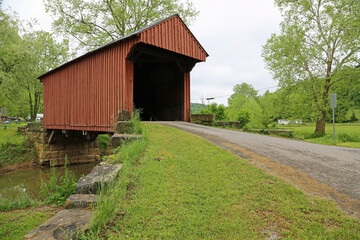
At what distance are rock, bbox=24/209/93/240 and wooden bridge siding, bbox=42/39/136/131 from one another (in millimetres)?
6113

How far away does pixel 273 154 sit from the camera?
4449mm

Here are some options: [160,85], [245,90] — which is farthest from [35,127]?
[245,90]

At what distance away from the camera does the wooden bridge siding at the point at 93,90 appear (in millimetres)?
8172

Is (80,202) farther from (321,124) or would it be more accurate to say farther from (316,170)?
(321,124)

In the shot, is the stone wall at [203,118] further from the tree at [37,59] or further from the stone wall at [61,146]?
the tree at [37,59]

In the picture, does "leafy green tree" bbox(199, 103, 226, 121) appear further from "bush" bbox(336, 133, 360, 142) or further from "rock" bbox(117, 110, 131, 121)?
"rock" bbox(117, 110, 131, 121)

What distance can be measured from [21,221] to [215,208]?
9.43 feet

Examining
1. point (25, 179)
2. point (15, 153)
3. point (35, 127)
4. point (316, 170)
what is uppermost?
point (35, 127)

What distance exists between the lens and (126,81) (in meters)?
8.05

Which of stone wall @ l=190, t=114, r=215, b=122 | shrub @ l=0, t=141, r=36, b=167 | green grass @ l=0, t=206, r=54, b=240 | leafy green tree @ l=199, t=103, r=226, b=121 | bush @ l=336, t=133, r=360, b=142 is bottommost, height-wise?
shrub @ l=0, t=141, r=36, b=167

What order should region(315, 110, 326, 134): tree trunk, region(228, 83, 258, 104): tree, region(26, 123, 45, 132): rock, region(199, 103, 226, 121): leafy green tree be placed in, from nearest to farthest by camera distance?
region(26, 123, 45, 132): rock → region(315, 110, 326, 134): tree trunk → region(199, 103, 226, 121): leafy green tree → region(228, 83, 258, 104): tree

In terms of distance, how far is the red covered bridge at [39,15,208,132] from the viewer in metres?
8.16

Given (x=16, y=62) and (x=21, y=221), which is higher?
(x=16, y=62)

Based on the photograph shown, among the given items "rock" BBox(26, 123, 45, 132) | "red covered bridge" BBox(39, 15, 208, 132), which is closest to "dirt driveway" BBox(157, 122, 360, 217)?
"red covered bridge" BBox(39, 15, 208, 132)
